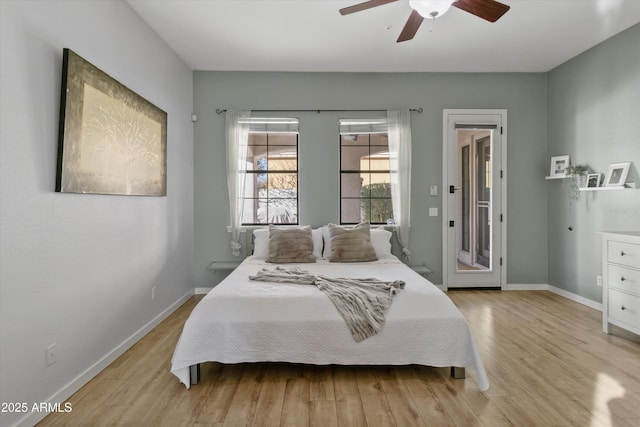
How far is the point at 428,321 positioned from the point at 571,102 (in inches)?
139

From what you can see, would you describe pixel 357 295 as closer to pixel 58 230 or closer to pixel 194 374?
pixel 194 374

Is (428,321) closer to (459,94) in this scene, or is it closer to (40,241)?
(40,241)

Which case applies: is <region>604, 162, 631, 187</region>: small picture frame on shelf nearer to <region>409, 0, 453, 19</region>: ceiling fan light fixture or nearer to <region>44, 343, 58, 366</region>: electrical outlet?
<region>409, 0, 453, 19</region>: ceiling fan light fixture

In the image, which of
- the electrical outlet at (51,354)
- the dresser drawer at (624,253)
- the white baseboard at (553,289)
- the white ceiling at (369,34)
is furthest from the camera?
the white baseboard at (553,289)

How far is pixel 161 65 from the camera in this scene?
142 inches

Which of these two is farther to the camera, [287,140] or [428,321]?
[287,140]

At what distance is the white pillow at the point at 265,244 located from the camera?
395 centimetres

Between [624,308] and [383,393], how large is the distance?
2.32m

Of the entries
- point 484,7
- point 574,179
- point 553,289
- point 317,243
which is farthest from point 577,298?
point 484,7

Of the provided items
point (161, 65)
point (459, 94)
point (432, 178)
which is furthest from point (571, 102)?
point (161, 65)

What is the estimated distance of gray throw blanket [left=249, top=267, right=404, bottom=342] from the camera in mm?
2359

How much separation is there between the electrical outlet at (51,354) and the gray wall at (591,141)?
15.6 feet

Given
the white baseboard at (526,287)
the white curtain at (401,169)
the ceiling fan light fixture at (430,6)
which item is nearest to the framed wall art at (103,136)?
the ceiling fan light fixture at (430,6)

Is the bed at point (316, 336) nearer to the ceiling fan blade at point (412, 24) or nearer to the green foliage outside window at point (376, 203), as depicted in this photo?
the ceiling fan blade at point (412, 24)
